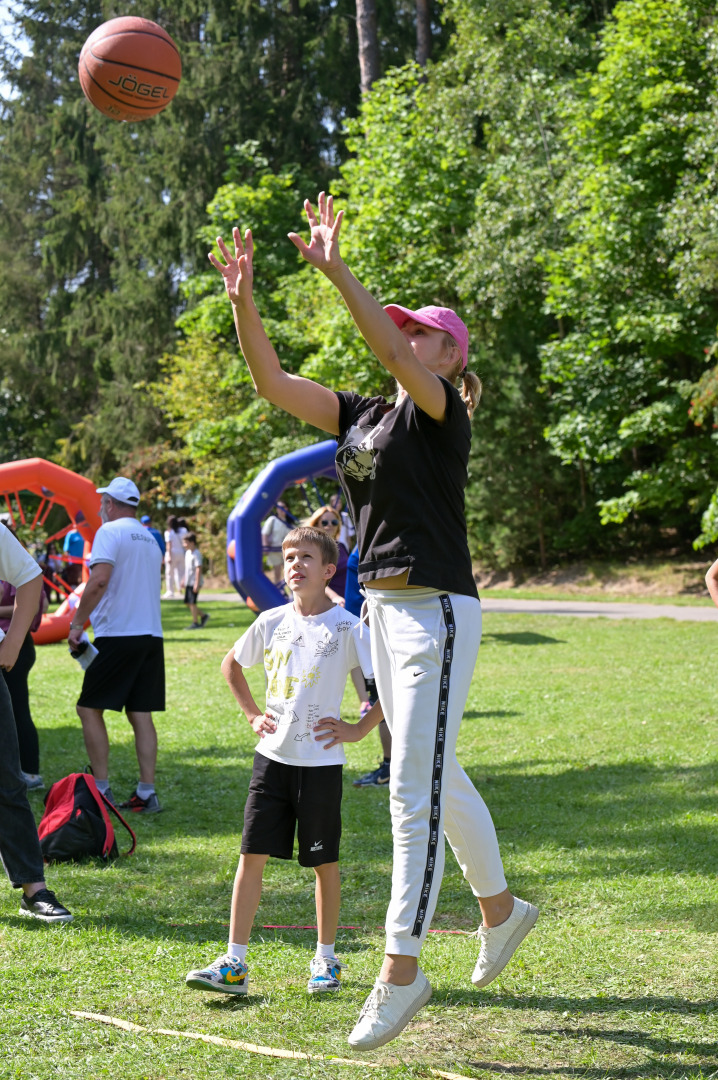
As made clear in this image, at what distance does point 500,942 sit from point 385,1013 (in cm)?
63

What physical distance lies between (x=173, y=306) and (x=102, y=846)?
3314 cm

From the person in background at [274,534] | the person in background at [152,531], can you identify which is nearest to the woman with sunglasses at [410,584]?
the person in background at [152,531]

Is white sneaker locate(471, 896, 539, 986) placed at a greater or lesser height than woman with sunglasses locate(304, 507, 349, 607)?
lesser

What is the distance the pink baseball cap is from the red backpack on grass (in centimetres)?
340

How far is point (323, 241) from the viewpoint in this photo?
3.16 meters

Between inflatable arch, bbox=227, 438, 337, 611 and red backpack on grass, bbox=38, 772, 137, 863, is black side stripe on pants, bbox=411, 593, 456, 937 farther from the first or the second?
inflatable arch, bbox=227, 438, 337, 611

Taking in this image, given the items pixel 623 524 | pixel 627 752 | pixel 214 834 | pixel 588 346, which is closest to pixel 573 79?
pixel 588 346

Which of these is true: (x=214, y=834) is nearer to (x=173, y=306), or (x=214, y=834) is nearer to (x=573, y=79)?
(x=573, y=79)

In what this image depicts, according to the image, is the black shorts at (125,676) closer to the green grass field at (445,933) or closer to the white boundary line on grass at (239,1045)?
the green grass field at (445,933)

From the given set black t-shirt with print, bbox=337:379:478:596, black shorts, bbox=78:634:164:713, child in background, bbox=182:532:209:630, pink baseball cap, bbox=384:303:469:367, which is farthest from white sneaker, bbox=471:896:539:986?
child in background, bbox=182:532:209:630

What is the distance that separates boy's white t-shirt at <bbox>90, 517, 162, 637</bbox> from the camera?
22.8ft

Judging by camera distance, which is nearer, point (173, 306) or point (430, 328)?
point (430, 328)

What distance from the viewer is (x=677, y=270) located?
20.5 meters

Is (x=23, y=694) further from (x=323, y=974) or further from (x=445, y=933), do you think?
(x=323, y=974)
